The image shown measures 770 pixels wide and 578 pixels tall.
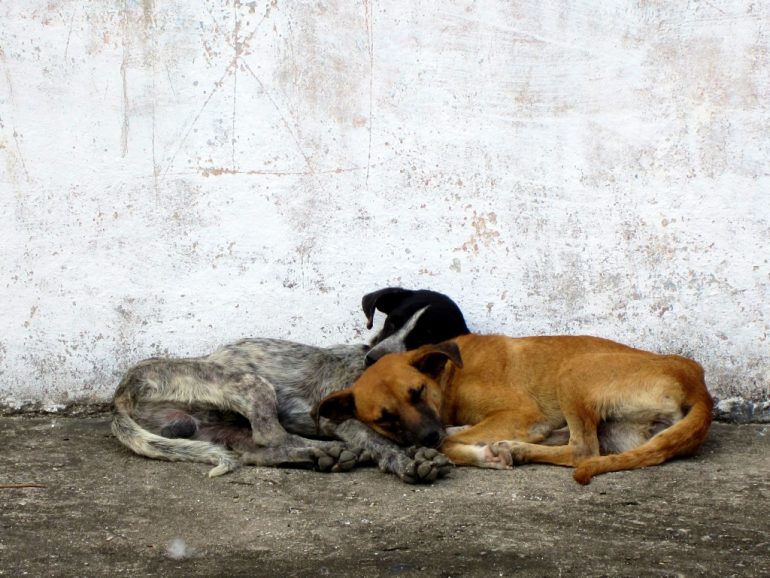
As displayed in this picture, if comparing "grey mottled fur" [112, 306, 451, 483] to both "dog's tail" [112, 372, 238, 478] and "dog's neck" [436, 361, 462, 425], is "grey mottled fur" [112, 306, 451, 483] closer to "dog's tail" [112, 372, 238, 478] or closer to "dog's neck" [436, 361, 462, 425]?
"dog's tail" [112, 372, 238, 478]

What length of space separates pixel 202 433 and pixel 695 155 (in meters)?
3.28

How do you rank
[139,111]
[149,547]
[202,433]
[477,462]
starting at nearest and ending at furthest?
1. [149,547]
2. [477,462]
3. [202,433]
4. [139,111]

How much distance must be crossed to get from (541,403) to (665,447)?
0.87 m

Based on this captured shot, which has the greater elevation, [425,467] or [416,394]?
[416,394]

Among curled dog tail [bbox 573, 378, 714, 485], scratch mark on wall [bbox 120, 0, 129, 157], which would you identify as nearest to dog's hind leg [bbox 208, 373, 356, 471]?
curled dog tail [bbox 573, 378, 714, 485]

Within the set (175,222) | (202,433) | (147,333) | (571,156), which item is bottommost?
(202,433)

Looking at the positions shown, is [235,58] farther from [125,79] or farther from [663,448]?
[663,448]

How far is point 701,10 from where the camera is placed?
5.93 meters

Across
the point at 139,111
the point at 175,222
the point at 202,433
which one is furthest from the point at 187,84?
the point at 202,433

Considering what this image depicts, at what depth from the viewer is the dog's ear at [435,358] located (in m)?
5.30

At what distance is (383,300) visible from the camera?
19.7 feet

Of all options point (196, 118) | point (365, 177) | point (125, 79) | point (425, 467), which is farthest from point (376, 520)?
point (125, 79)

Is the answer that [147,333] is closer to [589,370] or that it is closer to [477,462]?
[477,462]

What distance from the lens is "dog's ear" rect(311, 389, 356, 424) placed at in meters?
5.34
